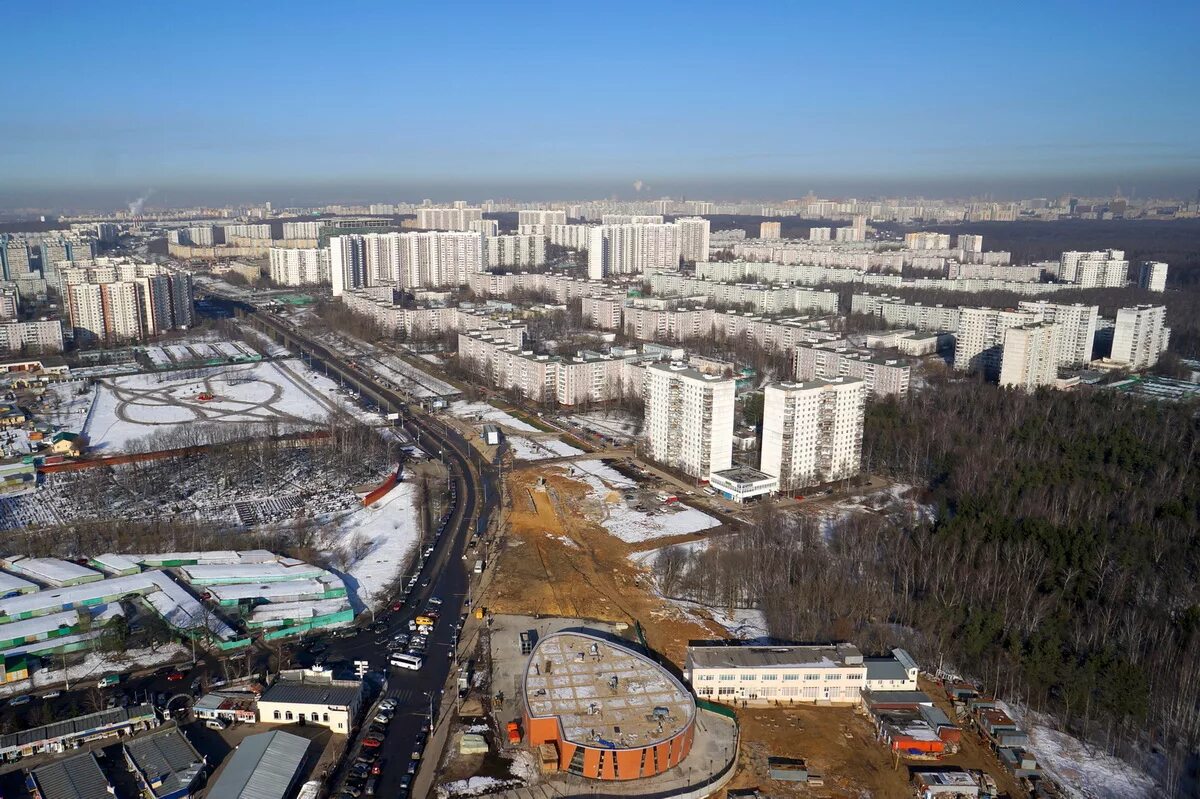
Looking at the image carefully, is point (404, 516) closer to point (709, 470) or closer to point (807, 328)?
point (709, 470)

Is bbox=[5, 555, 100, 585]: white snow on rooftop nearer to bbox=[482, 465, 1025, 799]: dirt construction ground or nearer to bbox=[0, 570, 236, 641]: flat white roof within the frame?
bbox=[0, 570, 236, 641]: flat white roof

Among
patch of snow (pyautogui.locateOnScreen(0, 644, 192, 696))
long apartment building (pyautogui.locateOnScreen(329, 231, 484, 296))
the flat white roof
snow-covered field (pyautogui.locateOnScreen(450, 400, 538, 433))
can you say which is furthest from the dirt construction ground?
long apartment building (pyautogui.locateOnScreen(329, 231, 484, 296))

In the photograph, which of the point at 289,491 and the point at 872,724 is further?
the point at 289,491

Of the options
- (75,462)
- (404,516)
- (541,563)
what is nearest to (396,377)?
(75,462)

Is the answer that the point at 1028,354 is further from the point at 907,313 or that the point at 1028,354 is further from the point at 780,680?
the point at 780,680

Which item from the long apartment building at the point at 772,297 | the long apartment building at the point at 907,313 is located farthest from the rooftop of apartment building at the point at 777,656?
the long apartment building at the point at 772,297

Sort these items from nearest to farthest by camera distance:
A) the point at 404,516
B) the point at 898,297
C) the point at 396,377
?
the point at 404,516 → the point at 396,377 → the point at 898,297

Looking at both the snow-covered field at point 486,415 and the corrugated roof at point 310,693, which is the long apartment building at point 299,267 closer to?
the snow-covered field at point 486,415
